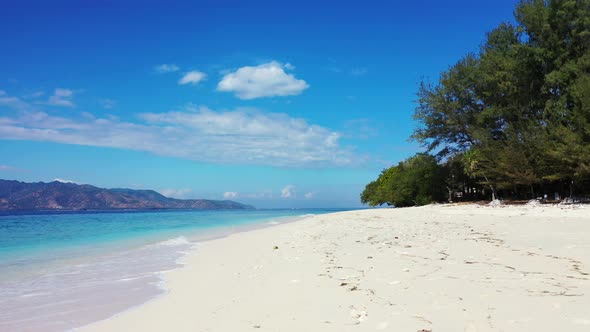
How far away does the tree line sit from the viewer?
23.3 meters

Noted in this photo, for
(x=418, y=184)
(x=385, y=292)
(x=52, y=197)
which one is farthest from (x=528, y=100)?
(x=52, y=197)

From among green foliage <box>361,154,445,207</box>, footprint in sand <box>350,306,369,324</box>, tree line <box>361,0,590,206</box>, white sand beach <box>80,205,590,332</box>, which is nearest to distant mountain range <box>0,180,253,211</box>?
green foliage <box>361,154,445,207</box>

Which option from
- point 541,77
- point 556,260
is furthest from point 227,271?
point 541,77

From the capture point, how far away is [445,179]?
37.1 m

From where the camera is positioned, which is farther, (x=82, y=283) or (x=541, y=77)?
(x=541, y=77)

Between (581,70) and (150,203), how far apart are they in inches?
6882

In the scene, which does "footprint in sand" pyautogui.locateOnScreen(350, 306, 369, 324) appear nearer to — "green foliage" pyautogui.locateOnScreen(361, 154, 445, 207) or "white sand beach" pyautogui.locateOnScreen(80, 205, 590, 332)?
"white sand beach" pyautogui.locateOnScreen(80, 205, 590, 332)

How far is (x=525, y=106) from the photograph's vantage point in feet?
90.9

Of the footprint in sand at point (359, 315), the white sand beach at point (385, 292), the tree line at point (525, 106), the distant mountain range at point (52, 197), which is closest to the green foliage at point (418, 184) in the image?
the tree line at point (525, 106)

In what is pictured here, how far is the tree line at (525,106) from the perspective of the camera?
2327 centimetres

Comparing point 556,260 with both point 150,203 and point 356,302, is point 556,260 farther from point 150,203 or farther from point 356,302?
point 150,203

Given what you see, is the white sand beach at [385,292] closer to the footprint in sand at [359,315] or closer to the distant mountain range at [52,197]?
the footprint in sand at [359,315]

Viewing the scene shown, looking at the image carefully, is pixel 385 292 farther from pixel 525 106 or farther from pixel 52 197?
pixel 52 197

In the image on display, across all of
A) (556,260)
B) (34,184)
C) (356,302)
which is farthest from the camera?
(34,184)
